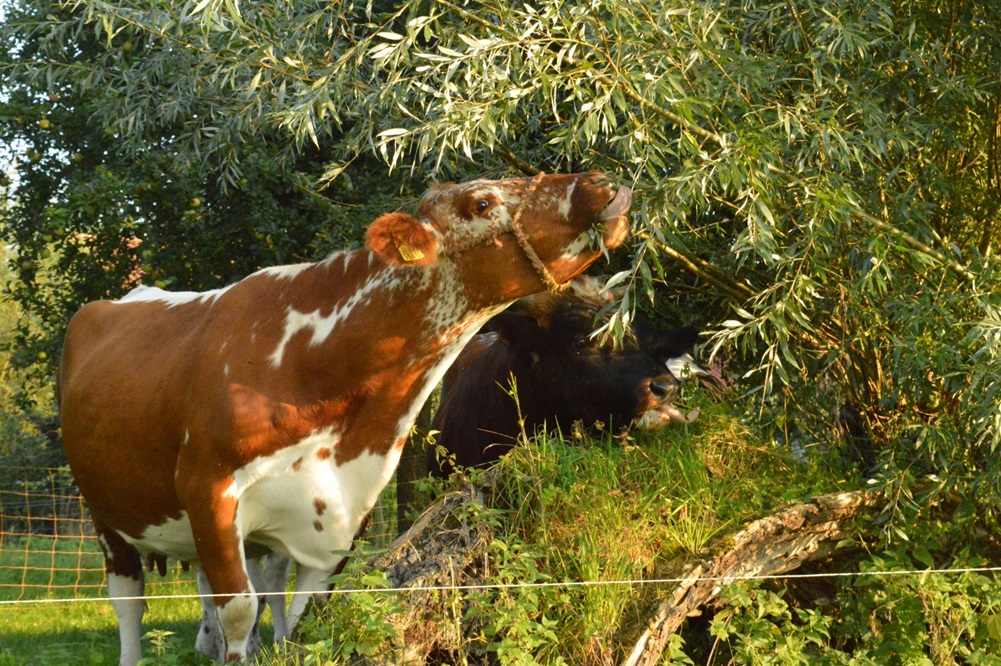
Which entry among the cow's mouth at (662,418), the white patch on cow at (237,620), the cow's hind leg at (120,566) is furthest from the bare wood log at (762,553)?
the cow's hind leg at (120,566)

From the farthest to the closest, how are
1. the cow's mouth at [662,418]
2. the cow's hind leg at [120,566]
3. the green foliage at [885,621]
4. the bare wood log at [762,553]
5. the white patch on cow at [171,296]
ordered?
the cow's hind leg at [120,566], the white patch on cow at [171,296], the cow's mouth at [662,418], the green foliage at [885,621], the bare wood log at [762,553]

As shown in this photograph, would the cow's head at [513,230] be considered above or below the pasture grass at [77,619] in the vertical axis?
above

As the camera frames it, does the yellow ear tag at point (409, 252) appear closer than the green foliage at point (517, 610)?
No

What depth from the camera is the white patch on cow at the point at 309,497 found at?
506cm

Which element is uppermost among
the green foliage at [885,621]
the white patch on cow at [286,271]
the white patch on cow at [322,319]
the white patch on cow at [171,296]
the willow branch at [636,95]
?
the willow branch at [636,95]

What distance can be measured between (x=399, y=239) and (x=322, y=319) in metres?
0.69

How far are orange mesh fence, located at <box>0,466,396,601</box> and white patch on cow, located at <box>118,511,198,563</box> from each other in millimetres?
1381

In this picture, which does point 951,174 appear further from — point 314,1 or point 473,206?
point 314,1

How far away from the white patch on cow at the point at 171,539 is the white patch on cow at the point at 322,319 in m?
1.02

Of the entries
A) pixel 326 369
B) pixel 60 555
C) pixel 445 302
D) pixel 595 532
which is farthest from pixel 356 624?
pixel 60 555

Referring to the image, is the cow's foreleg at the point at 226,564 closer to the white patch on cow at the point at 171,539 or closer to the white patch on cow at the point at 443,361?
the white patch on cow at the point at 171,539

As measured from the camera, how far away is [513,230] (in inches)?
191

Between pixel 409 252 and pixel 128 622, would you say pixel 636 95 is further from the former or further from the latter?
pixel 128 622

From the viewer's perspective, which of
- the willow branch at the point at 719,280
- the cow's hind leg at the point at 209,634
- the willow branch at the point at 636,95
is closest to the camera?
the willow branch at the point at 636,95
